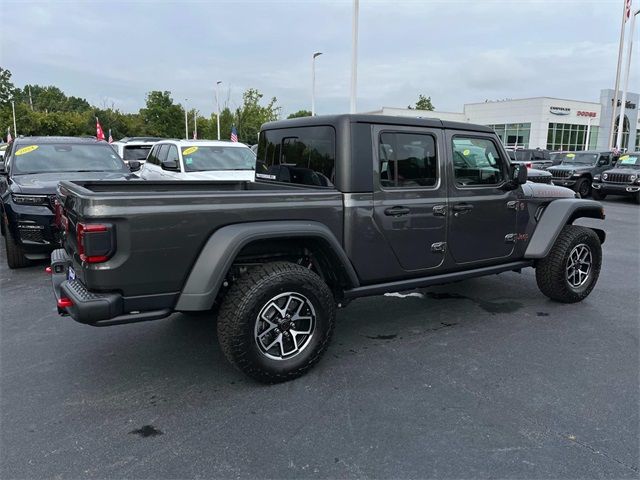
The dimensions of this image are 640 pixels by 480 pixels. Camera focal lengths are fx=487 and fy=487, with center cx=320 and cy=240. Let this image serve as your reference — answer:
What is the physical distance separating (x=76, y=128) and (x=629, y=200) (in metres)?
61.5

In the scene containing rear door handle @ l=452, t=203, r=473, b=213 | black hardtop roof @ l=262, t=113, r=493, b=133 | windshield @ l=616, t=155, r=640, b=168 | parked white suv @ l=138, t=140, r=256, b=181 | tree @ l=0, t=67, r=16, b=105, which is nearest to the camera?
black hardtop roof @ l=262, t=113, r=493, b=133

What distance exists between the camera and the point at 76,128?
200 feet

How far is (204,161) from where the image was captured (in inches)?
376

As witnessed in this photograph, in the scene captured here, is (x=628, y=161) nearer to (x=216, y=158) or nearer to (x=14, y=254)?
(x=216, y=158)

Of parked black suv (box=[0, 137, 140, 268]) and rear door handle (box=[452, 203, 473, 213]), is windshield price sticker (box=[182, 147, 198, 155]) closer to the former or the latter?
parked black suv (box=[0, 137, 140, 268])

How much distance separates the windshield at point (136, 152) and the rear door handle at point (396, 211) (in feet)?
41.2

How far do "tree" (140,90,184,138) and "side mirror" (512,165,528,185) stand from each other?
58835 millimetres

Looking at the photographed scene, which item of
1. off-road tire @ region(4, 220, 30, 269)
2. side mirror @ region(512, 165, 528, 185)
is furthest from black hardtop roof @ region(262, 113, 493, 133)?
off-road tire @ region(4, 220, 30, 269)

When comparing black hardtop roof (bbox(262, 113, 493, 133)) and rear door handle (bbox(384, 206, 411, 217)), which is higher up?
black hardtop roof (bbox(262, 113, 493, 133))

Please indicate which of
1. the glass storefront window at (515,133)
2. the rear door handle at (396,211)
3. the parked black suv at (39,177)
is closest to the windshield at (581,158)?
the parked black suv at (39,177)

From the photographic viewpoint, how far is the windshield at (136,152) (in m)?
14.7

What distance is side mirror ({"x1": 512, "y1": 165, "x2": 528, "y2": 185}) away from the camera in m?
4.63

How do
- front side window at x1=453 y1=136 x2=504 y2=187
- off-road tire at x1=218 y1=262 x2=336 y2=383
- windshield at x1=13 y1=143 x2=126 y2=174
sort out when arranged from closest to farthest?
off-road tire at x1=218 y1=262 x2=336 y2=383 → front side window at x1=453 y1=136 x2=504 y2=187 → windshield at x1=13 y1=143 x2=126 y2=174

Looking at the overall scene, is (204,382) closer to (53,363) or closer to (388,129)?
(53,363)
